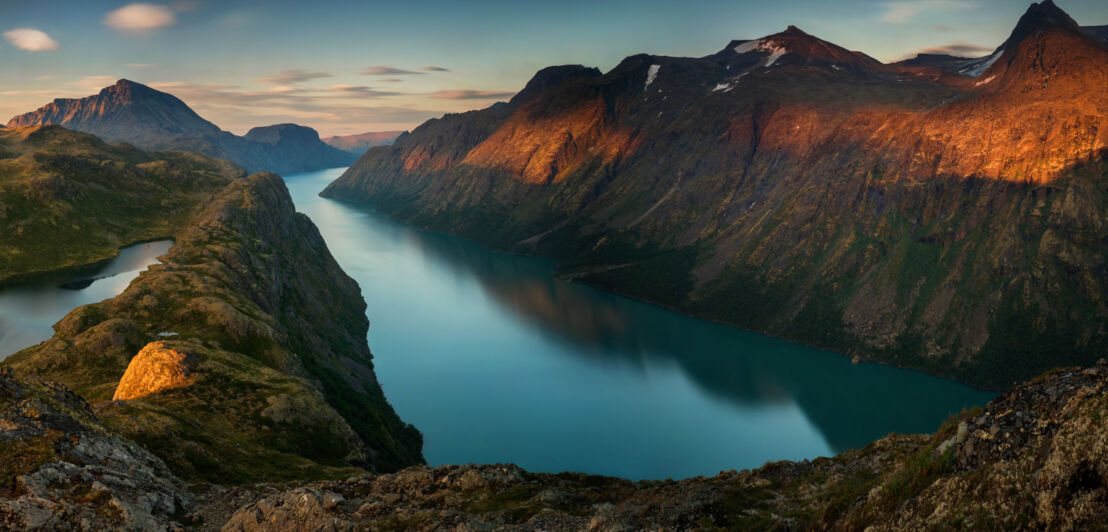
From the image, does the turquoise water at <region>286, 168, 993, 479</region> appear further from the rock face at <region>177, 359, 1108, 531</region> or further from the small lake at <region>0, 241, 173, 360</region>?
the rock face at <region>177, 359, 1108, 531</region>

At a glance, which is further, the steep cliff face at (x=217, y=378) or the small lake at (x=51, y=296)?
the small lake at (x=51, y=296)

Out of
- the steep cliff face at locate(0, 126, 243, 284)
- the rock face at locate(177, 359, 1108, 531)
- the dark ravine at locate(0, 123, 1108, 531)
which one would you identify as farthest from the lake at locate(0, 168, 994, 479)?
the rock face at locate(177, 359, 1108, 531)

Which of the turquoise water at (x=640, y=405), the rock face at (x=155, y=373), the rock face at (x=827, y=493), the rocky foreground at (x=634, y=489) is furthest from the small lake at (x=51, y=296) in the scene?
the rock face at (x=827, y=493)

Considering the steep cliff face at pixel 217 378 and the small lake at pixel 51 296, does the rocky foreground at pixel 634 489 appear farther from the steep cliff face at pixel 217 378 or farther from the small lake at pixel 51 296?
the small lake at pixel 51 296

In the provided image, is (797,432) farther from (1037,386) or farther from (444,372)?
(1037,386)

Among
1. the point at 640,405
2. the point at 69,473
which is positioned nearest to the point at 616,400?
the point at 640,405

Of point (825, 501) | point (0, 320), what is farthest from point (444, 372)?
point (825, 501)

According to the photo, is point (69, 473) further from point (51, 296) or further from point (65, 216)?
point (65, 216)
